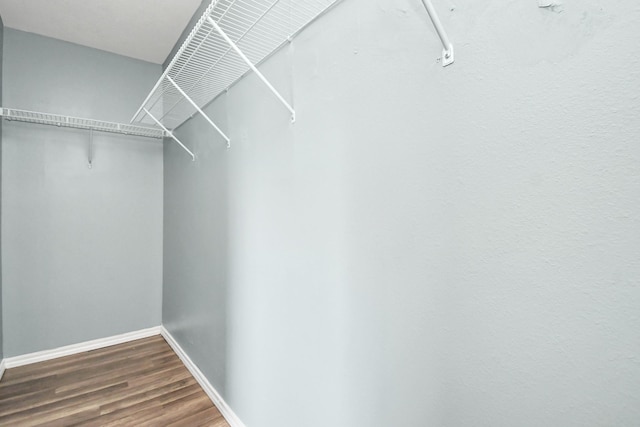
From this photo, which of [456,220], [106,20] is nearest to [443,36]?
[456,220]

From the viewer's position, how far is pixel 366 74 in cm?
85

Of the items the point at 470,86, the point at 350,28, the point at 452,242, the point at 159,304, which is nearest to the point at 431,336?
the point at 452,242

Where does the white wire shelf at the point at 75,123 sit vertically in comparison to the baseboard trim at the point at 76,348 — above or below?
above

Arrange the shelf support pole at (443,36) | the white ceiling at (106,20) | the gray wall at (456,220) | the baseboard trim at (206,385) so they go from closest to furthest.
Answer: the gray wall at (456,220) → the shelf support pole at (443,36) → the baseboard trim at (206,385) → the white ceiling at (106,20)

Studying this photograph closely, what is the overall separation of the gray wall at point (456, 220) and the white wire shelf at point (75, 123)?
169 cm

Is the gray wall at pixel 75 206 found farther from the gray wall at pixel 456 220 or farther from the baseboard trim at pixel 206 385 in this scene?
the gray wall at pixel 456 220

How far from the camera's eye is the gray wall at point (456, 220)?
0.45 metres

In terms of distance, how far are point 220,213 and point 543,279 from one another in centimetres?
156

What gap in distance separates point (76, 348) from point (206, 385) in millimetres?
1334

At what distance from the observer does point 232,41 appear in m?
1.14

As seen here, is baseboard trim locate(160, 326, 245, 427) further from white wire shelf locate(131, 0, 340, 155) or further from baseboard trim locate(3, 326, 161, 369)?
white wire shelf locate(131, 0, 340, 155)

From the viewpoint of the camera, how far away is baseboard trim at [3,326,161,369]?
219 cm

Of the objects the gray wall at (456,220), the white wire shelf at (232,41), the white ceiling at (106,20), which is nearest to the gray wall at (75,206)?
the white ceiling at (106,20)

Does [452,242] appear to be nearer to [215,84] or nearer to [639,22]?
[639,22]
